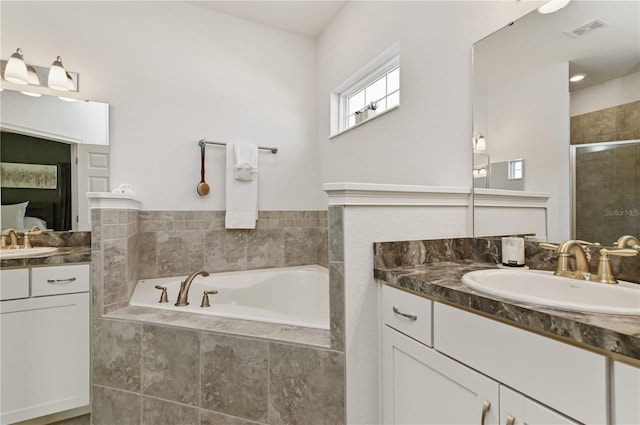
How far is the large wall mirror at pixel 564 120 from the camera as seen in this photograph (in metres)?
0.93

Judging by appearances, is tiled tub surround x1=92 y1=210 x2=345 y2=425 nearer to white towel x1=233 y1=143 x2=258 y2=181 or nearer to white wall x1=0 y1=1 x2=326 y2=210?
white wall x1=0 y1=1 x2=326 y2=210

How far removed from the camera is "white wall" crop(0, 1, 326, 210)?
2100mm

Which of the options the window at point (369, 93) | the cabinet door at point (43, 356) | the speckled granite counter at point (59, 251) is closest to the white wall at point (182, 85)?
the window at point (369, 93)

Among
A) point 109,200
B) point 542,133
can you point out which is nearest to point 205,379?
point 109,200

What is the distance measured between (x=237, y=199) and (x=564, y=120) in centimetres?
214

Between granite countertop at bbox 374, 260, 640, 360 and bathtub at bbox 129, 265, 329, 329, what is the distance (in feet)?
3.82

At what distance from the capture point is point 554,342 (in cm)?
63

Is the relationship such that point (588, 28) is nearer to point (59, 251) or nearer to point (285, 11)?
point (285, 11)

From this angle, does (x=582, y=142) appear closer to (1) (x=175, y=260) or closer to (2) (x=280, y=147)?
(2) (x=280, y=147)

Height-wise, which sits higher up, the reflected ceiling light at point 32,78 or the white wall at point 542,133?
the reflected ceiling light at point 32,78

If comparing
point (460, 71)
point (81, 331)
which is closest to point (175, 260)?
point (81, 331)

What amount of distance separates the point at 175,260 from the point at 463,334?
2.15 metres

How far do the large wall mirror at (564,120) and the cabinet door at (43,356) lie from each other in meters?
2.18

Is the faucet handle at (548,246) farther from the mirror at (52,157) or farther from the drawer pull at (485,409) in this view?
the mirror at (52,157)
